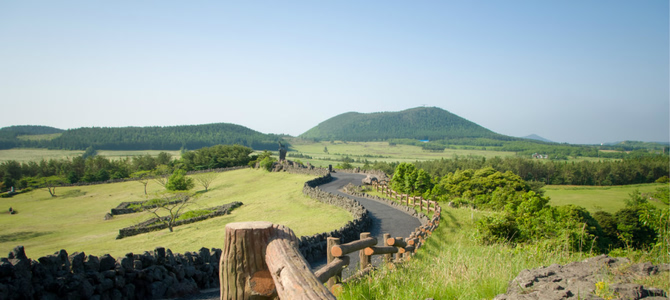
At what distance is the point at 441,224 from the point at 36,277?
53.3 ft

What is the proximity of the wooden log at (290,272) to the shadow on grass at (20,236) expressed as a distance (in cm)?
3127

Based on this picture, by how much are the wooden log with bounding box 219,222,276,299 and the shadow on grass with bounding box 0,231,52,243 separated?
31011 mm

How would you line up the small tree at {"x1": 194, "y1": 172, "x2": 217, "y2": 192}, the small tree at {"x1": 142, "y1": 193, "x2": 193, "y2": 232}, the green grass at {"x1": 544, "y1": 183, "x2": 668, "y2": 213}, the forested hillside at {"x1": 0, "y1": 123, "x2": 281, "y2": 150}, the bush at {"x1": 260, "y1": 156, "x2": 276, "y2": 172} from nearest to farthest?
the small tree at {"x1": 142, "y1": 193, "x2": 193, "y2": 232}, the small tree at {"x1": 194, "y1": 172, "x2": 217, "y2": 192}, the green grass at {"x1": 544, "y1": 183, "x2": 668, "y2": 213}, the bush at {"x1": 260, "y1": 156, "x2": 276, "y2": 172}, the forested hillside at {"x1": 0, "y1": 123, "x2": 281, "y2": 150}

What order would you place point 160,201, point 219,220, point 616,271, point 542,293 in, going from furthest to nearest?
point 160,201, point 219,220, point 616,271, point 542,293

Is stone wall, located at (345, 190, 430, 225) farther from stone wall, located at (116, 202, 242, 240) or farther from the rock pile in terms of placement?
the rock pile

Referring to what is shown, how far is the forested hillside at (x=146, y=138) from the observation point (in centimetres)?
13300

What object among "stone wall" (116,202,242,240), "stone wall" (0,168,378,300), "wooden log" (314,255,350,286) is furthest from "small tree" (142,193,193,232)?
"wooden log" (314,255,350,286)

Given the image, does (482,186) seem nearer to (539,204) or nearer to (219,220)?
(539,204)

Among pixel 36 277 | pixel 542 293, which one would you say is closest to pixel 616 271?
pixel 542 293

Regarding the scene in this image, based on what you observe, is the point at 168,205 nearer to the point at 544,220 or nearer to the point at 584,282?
the point at 544,220

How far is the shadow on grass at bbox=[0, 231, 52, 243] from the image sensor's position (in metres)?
24.3

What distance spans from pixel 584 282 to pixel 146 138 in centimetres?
17041

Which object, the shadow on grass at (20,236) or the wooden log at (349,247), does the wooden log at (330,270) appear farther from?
the shadow on grass at (20,236)

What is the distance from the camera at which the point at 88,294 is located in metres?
6.53
